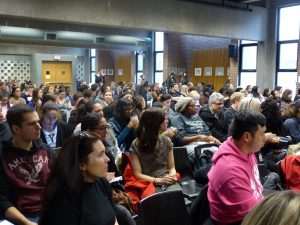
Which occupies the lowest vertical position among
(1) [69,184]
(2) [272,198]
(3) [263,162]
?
(3) [263,162]

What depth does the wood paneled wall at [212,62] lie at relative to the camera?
1452 centimetres

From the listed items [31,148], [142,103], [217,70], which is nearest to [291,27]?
[217,70]

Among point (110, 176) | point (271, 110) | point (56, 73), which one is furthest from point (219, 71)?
point (110, 176)

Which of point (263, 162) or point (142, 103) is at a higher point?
point (142, 103)

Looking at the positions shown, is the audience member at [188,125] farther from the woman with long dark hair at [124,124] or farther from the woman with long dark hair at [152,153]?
the woman with long dark hair at [152,153]

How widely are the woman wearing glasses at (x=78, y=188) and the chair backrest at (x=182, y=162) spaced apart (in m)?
2.04

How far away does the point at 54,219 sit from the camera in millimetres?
1717

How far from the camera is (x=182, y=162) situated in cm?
401

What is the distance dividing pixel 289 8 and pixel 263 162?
9748 mm

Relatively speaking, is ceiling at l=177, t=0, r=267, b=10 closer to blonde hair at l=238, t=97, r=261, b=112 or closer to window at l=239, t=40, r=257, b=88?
window at l=239, t=40, r=257, b=88

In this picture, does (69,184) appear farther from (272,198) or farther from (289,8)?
(289,8)

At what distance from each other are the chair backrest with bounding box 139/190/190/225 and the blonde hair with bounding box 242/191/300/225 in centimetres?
148

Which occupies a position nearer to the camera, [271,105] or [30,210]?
[30,210]

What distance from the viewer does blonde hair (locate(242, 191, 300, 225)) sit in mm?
837
